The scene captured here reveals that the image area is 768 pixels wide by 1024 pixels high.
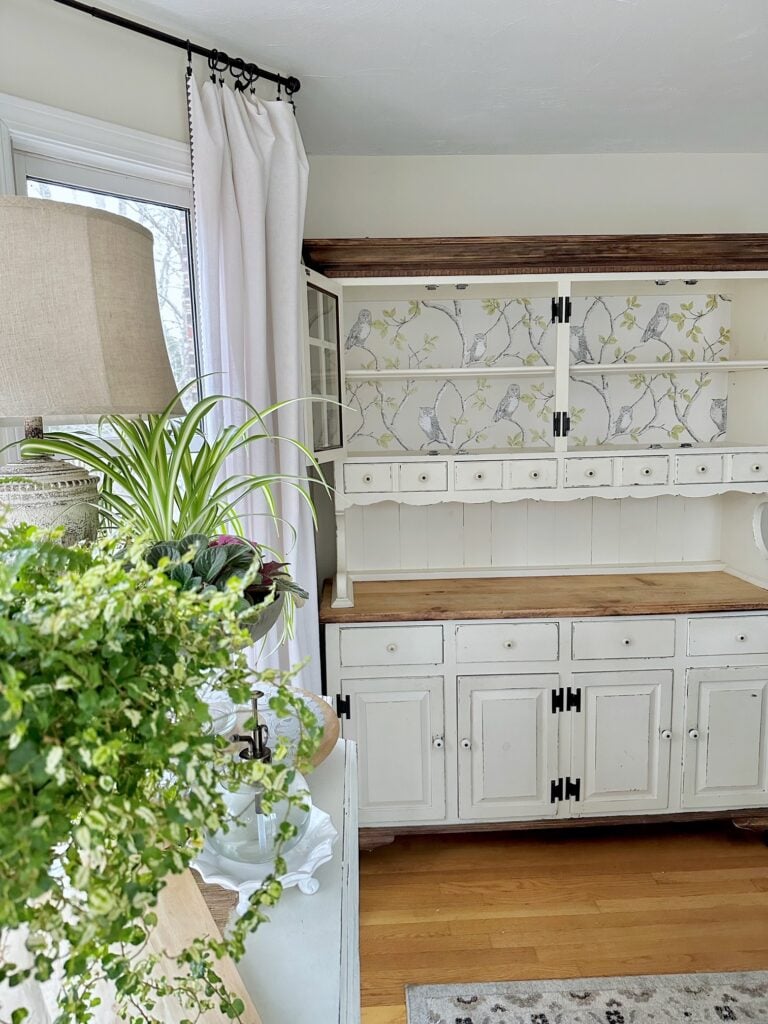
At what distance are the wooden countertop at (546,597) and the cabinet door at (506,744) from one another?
24cm

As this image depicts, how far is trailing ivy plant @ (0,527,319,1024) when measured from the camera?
0.37 metres

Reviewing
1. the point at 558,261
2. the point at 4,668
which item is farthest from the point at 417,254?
the point at 4,668

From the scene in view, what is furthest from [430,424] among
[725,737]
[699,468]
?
[725,737]

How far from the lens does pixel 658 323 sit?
2586 mm

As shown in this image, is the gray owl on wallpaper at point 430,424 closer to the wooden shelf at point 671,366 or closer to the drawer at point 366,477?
the drawer at point 366,477

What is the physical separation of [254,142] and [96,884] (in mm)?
1994

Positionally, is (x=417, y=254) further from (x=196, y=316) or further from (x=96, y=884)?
(x=96, y=884)

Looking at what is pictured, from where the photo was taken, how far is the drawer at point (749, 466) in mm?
2350

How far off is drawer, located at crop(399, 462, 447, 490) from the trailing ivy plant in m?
1.81

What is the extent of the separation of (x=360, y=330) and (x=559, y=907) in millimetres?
2107

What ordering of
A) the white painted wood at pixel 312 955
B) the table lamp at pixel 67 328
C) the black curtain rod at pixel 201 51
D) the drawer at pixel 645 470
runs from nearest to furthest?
the white painted wood at pixel 312 955 < the table lamp at pixel 67 328 < the black curtain rod at pixel 201 51 < the drawer at pixel 645 470

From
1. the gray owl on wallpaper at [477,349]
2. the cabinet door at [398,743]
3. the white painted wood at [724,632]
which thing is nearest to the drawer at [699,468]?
the white painted wood at [724,632]

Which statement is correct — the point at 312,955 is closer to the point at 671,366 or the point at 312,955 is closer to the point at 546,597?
the point at 546,597

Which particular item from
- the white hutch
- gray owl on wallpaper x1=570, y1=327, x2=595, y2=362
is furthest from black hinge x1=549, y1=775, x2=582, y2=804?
gray owl on wallpaper x1=570, y1=327, x2=595, y2=362
